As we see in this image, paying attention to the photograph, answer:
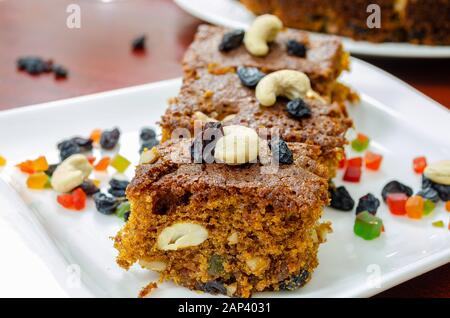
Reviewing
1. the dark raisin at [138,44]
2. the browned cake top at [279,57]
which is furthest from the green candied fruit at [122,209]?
the dark raisin at [138,44]

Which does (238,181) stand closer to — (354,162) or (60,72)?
(354,162)

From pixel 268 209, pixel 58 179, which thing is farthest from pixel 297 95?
pixel 58 179

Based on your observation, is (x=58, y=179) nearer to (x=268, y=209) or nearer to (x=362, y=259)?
(x=268, y=209)

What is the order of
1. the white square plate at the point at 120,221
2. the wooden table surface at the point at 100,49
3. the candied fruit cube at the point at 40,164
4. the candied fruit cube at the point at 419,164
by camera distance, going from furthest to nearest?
the wooden table surface at the point at 100,49 < the candied fruit cube at the point at 419,164 < the candied fruit cube at the point at 40,164 < the white square plate at the point at 120,221

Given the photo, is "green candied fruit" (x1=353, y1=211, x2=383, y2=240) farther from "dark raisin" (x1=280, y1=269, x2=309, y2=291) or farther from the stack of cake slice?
"dark raisin" (x1=280, y1=269, x2=309, y2=291)

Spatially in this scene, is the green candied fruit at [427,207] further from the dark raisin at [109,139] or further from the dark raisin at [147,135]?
the dark raisin at [109,139]

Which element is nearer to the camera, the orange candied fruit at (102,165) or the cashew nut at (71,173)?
the cashew nut at (71,173)
